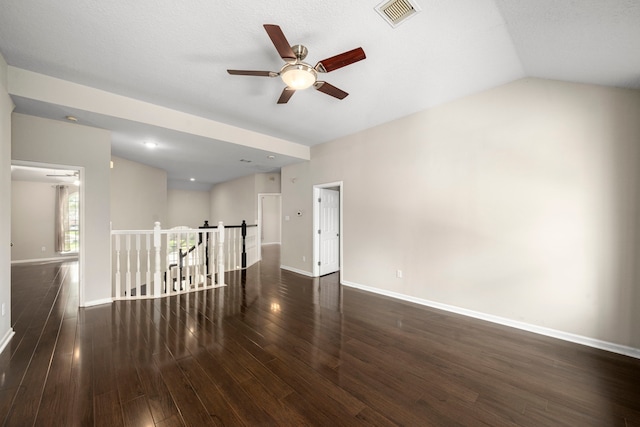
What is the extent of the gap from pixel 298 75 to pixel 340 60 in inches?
15.2

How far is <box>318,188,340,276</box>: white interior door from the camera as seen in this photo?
5305 mm

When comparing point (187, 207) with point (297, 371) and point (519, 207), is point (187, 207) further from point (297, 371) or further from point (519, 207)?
point (519, 207)

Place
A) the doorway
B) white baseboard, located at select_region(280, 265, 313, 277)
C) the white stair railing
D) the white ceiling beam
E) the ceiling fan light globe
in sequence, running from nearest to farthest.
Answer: the ceiling fan light globe → the white ceiling beam → the white stair railing → the doorway → white baseboard, located at select_region(280, 265, 313, 277)

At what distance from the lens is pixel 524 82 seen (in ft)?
9.05

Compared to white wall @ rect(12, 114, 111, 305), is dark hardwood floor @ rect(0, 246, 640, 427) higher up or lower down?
lower down

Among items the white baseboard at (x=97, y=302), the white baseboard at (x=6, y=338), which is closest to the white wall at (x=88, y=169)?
the white baseboard at (x=97, y=302)

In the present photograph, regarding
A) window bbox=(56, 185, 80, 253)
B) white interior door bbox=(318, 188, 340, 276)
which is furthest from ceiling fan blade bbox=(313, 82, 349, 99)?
window bbox=(56, 185, 80, 253)

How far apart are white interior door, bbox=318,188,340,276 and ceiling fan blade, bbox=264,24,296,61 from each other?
352 centimetres

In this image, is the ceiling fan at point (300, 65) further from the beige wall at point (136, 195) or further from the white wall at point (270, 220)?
the white wall at point (270, 220)

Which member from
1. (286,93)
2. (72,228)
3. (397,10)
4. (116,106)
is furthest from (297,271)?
(72,228)

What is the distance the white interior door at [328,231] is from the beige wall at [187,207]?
7.41 meters

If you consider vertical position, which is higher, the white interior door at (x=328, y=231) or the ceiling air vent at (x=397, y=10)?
the ceiling air vent at (x=397, y=10)

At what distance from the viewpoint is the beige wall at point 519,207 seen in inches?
91.5

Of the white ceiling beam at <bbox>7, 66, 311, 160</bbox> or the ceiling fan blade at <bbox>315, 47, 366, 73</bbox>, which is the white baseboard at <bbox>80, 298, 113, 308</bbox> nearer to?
the white ceiling beam at <bbox>7, 66, 311, 160</bbox>
